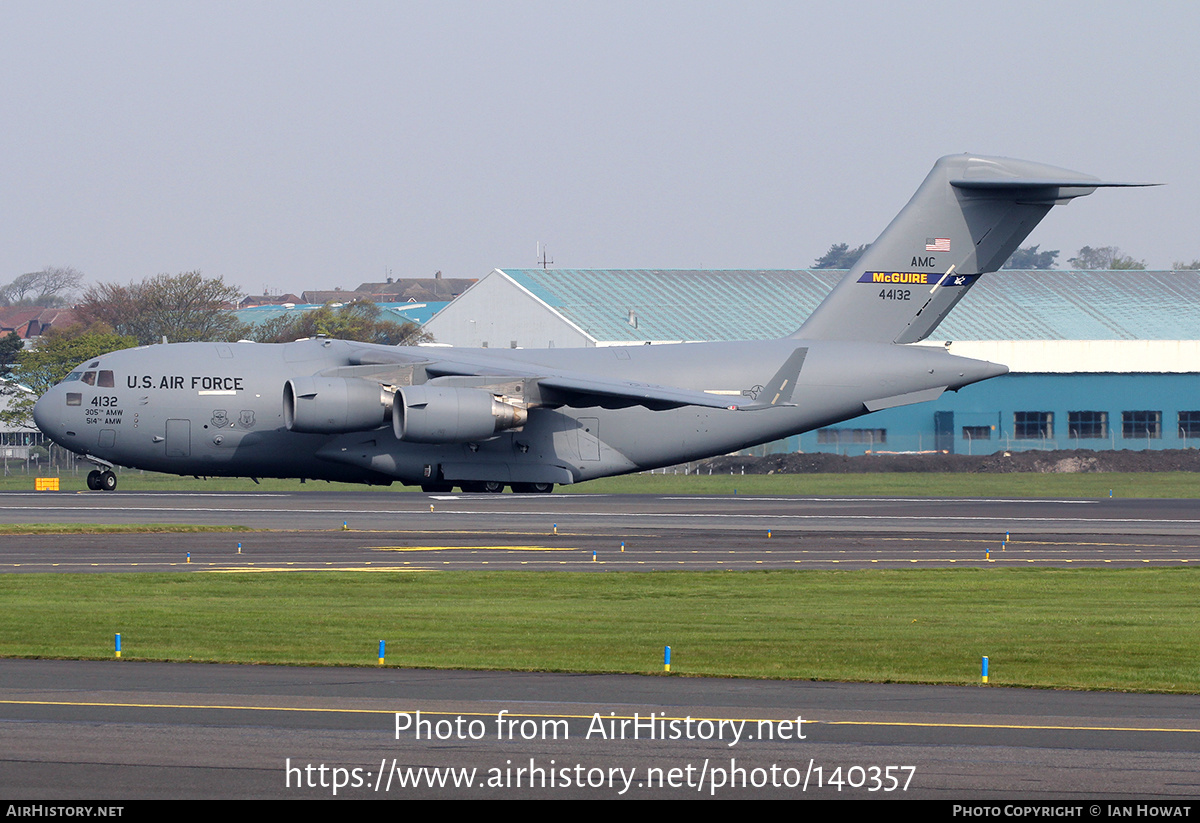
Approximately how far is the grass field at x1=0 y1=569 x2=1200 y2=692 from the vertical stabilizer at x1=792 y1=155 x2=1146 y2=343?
61.0 feet

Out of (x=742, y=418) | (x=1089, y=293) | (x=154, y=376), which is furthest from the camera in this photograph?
(x=1089, y=293)

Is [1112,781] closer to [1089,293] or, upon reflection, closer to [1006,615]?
[1006,615]

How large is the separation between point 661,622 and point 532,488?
22.8m

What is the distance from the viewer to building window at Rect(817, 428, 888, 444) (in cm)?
7344

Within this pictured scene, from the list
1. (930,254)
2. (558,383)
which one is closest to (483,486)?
(558,383)

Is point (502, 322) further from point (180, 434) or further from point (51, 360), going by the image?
point (180, 434)

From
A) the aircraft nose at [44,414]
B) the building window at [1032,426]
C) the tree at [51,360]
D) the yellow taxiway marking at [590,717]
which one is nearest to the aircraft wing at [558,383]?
the aircraft nose at [44,414]

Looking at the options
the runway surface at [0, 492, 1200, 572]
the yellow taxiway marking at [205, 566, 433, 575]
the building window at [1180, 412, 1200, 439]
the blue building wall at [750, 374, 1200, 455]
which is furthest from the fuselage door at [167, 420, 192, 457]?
the building window at [1180, 412, 1200, 439]

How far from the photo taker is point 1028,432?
7731cm

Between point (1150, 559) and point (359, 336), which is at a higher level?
point (359, 336)

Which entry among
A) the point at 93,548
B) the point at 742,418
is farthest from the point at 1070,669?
the point at 742,418

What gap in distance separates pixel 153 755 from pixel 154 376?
2920 centimetres

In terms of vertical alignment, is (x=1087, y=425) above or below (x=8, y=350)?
below

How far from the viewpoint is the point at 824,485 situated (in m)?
54.7
